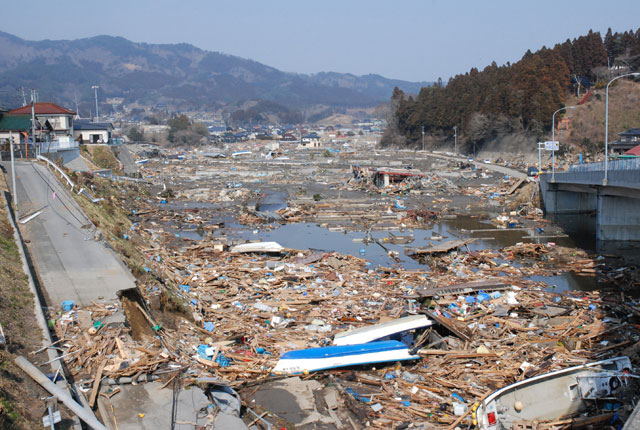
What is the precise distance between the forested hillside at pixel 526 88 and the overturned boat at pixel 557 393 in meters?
54.1

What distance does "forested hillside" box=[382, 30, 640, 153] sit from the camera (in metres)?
61.6

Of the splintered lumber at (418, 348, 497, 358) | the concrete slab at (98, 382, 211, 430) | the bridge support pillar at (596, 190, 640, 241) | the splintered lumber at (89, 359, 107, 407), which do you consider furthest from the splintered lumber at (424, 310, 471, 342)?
the bridge support pillar at (596, 190, 640, 241)

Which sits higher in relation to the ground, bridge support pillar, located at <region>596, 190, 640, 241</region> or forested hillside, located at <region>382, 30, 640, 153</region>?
forested hillside, located at <region>382, 30, 640, 153</region>

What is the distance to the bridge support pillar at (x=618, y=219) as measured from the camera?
26000 mm

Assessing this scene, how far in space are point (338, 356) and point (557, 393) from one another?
3.71 meters

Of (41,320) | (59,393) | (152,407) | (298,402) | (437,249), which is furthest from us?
(437,249)

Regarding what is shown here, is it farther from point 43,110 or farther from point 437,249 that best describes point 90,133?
point 437,249

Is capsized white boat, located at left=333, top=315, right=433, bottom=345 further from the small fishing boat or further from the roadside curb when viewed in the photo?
the roadside curb

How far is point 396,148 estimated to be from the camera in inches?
3841

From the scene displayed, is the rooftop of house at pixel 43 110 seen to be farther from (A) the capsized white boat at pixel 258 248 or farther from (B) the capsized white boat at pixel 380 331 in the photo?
(B) the capsized white boat at pixel 380 331

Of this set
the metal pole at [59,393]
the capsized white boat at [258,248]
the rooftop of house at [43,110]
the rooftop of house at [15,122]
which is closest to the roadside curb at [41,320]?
the metal pole at [59,393]

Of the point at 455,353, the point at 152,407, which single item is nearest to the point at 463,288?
the point at 455,353

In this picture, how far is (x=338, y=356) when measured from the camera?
10984 mm

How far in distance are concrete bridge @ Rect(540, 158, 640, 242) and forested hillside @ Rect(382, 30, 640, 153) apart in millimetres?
29099
